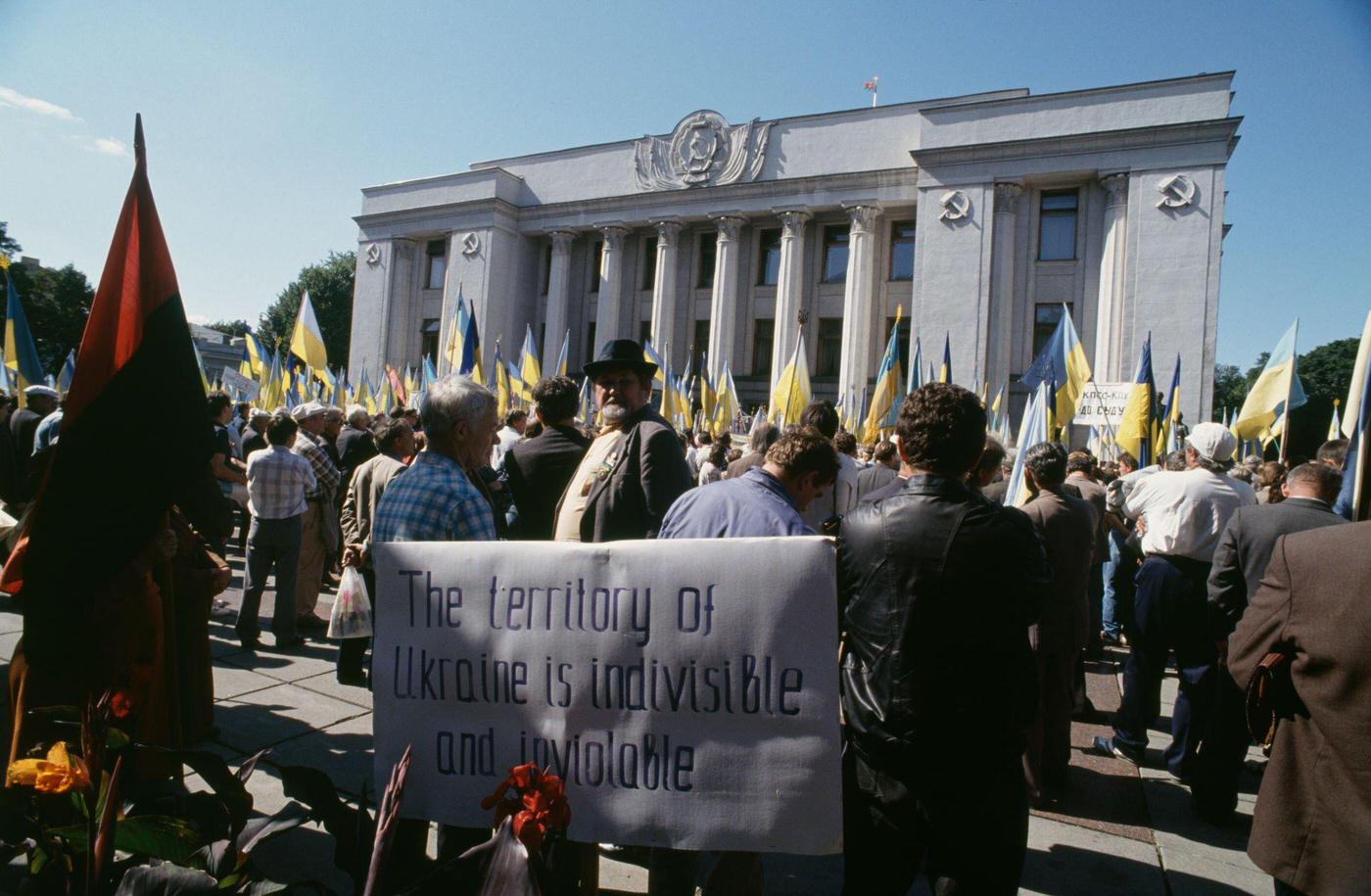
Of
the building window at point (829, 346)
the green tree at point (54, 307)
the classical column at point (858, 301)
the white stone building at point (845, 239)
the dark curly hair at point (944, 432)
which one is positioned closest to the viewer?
the dark curly hair at point (944, 432)

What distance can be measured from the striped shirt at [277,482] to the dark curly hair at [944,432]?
5413 mm

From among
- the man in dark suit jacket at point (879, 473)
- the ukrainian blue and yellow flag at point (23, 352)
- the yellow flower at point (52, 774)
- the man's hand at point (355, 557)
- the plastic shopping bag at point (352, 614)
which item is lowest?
the yellow flower at point (52, 774)

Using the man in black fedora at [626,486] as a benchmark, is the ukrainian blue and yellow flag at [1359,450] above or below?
above

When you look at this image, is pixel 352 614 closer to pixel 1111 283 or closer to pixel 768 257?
pixel 1111 283

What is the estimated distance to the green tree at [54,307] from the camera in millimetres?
45031

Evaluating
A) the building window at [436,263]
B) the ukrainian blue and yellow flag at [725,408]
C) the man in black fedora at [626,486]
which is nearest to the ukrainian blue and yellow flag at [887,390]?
the ukrainian blue and yellow flag at [725,408]

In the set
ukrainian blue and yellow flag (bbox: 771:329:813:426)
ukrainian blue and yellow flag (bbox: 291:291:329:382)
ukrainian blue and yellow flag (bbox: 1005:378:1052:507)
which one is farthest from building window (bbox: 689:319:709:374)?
ukrainian blue and yellow flag (bbox: 1005:378:1052:507)

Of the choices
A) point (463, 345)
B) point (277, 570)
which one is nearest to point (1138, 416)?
point (277, 570)

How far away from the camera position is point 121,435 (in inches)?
85.0

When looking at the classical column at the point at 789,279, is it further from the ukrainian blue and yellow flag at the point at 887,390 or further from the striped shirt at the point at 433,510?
the striped shirt at the point at 433,510

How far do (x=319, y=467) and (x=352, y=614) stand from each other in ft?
15.7

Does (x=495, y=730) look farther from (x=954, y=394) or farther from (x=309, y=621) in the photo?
(x=309, y=621)

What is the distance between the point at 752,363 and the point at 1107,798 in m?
27.6

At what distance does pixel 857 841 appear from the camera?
219cm
